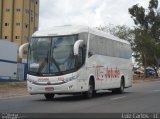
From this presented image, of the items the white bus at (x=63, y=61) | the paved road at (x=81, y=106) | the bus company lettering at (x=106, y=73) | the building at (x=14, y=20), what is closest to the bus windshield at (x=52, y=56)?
the white bus at (x=63, y=61)

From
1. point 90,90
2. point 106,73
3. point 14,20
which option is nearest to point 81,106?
point 90,90

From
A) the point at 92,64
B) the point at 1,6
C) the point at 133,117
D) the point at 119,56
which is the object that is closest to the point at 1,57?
the point at 119,56

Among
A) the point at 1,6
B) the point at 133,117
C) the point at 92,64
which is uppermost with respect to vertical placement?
the point at 1,6

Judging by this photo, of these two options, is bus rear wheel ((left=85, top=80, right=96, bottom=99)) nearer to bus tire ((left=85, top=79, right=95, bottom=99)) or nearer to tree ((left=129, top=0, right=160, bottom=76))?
bus tire ((left=85, top=79, right=95, bottom=99))

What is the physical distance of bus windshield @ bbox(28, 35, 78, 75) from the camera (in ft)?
70.4

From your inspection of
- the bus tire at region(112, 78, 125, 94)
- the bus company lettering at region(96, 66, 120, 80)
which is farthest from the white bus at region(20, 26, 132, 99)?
the bus tire at region(112, 78, 125, 94)

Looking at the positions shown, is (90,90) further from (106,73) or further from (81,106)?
(81,106)

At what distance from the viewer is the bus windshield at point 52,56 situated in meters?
21.5

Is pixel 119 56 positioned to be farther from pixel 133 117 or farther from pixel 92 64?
pixel 133 117

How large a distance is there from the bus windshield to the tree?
2103 inches

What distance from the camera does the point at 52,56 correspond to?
21.7m

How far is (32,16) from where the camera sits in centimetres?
9931

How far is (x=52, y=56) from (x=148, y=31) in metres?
A: 62.1

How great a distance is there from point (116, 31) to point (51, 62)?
57669 mm
